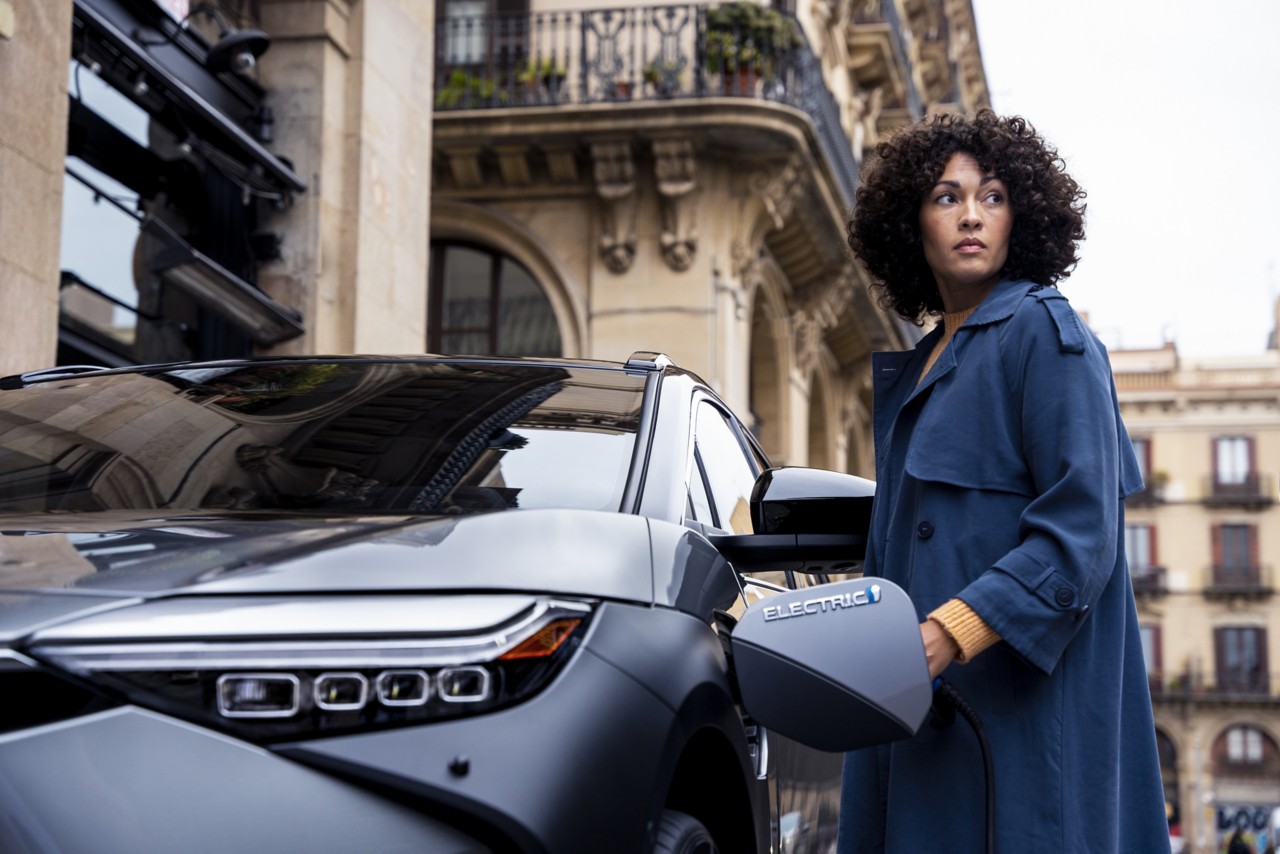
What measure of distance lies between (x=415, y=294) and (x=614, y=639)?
1053cm

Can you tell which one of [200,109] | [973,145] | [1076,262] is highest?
[200,109]

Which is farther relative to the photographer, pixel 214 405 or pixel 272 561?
pixel 214 405

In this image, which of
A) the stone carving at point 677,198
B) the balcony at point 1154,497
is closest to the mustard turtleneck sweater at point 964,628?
the stone carving at point 677,198

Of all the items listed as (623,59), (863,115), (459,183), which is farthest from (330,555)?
(863,115)

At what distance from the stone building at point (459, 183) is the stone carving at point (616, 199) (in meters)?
0.03

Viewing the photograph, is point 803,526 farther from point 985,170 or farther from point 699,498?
point 985,170

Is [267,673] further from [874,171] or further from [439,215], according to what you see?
[439,215]

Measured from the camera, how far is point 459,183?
1789cm

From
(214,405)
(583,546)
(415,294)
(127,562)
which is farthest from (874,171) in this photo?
(415,294)

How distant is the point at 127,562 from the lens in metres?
2.03

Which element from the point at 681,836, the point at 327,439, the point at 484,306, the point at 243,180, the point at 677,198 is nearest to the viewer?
the point at 681,836

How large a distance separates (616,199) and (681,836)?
15266mm

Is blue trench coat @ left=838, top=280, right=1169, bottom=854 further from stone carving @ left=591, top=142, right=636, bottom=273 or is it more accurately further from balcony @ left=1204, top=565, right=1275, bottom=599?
balcony @ left=1204, top=565, right=1275, bottom=599

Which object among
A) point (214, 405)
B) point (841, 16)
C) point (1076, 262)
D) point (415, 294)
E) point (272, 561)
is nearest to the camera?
point (272, 561)
